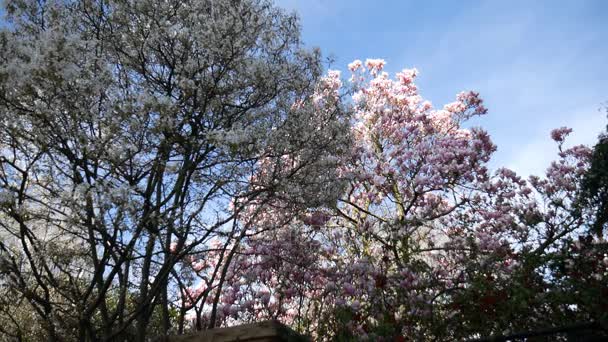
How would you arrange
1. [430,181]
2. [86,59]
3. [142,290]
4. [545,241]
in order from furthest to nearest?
1. [430,181]
2. [545,241]
3. [142,290]
4. [86,59]

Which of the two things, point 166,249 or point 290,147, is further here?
point 290,147

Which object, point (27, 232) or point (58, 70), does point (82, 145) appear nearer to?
point (58, 70)

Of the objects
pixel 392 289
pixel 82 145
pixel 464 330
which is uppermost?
pixel 82 145

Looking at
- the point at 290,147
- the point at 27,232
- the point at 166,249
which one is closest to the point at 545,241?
the point at 290,147

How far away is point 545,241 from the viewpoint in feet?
21.9

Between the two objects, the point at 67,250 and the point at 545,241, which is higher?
the point at 67,250

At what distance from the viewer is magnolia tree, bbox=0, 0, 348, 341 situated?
4.81 m

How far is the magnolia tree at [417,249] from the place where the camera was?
5.13 metres

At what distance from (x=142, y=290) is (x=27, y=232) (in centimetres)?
135

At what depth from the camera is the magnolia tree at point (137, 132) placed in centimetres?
481

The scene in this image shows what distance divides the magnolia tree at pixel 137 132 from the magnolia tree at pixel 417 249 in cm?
93

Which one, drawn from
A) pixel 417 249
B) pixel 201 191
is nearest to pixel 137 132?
pixel 201 191

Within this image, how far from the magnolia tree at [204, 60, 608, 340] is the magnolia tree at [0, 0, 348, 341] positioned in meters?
0.93

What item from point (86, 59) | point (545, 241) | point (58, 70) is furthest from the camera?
point (545, 241)
